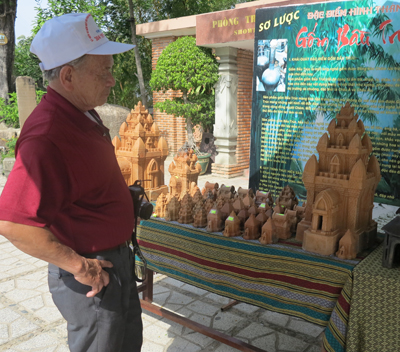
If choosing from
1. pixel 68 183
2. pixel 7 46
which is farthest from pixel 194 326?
pixel 7 46

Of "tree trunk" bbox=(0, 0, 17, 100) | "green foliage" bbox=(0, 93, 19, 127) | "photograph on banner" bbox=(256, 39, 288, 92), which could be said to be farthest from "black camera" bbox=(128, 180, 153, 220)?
"tree trunk" bbox=(0, 0, 17, 100)

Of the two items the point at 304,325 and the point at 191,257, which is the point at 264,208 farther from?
the point at 304,325

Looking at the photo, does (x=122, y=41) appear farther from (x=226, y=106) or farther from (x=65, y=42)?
(x=65, y=42)

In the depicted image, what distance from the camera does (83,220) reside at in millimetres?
1614

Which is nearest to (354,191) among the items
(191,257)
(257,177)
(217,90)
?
(191,257)

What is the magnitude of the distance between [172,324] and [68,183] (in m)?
2.18

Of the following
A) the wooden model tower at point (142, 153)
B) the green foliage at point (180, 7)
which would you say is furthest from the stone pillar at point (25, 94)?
the wooden model tower at point (142, 153)

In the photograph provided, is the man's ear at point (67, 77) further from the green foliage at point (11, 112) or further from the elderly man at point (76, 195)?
the green foliage at point (11, 112)

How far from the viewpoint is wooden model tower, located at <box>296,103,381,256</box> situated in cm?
230

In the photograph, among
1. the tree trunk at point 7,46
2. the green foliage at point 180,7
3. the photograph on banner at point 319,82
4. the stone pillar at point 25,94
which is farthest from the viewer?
the green foliage at point 180,7

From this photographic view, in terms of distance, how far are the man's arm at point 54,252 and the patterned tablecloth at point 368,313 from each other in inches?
52.1

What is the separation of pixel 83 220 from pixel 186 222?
1394 millimetres

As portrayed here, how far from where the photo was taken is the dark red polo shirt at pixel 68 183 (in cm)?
139

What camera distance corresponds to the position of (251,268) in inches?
98.0
